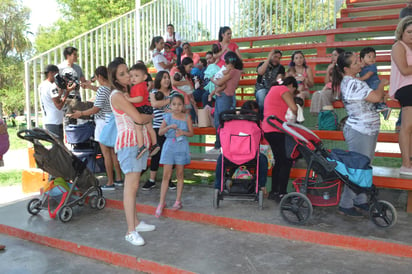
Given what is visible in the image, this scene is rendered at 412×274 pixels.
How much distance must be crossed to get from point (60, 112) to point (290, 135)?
4.18 metres

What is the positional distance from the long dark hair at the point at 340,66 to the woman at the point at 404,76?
1.80 ft

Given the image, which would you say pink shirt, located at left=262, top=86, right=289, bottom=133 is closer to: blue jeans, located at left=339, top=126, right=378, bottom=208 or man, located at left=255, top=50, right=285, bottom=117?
blue jeans, located at left=339, top=126, right=378, bottom=208

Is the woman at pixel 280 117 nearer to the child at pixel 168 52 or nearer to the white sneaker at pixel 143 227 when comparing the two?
the white sneaker at pixel 143 227

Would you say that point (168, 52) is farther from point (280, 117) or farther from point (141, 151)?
point (141, 151)

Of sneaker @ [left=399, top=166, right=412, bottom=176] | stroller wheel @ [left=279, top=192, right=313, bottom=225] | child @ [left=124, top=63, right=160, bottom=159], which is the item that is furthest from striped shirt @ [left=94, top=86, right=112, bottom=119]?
sneaker @ [left=399, top=166, right=412, bottom=176]

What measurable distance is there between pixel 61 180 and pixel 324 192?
11.3ft

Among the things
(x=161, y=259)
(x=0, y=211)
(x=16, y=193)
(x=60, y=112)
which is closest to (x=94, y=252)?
(x=161, y=259)

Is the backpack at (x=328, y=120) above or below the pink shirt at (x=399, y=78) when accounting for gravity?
below

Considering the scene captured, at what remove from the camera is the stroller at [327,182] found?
3.95 m

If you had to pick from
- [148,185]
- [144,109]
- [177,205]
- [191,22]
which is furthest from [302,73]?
[191,22]

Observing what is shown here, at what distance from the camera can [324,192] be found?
4.18m

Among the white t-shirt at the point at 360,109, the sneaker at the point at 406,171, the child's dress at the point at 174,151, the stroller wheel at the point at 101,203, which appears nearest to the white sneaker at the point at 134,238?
the child's dress at the point at 174,151

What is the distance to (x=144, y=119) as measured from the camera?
12.9 feet

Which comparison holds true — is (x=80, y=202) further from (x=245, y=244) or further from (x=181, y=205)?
(x=245, y=244)
